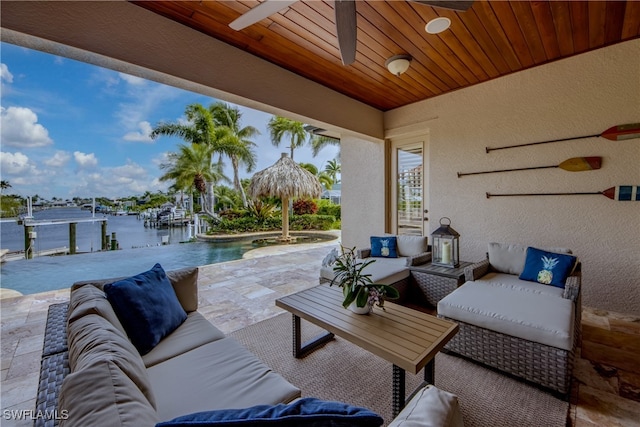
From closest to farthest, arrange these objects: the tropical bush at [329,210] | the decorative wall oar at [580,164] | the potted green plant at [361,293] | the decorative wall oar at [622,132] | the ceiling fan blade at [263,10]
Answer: the ceiling fan blade at [263,10], the potted green plant at [361,293], the decorative wall oar at [622,132], the decorative wall oar at [580,164], the tropical bush at [329,210]

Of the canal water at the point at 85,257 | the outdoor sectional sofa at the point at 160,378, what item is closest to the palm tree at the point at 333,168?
the canal water at the point at 85,257

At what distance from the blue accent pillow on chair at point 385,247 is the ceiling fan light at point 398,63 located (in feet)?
7.82

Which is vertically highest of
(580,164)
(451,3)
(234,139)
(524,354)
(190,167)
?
(234,139)

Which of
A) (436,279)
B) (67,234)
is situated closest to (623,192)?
(436,279)

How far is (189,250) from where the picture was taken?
336 inches

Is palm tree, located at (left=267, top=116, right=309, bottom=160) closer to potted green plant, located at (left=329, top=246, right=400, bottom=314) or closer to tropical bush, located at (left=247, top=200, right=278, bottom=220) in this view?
tropical bush, located at (left=247, top=200, right=278, bottom=220)

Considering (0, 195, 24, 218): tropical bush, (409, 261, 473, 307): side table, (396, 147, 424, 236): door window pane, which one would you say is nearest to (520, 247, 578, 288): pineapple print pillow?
(409, 261, 473, 307): side table

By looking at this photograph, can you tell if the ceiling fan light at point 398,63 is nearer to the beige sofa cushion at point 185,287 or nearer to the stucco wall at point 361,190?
the stucco wall at point 361,190

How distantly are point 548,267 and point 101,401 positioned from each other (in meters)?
3.67

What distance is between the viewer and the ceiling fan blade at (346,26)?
5.95 ft

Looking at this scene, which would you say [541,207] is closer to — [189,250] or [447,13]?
[447,13]

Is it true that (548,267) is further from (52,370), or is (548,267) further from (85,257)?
(85,257)

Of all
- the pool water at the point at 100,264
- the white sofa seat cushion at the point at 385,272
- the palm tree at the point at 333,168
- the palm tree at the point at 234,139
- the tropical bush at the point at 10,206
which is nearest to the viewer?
the white sofa seat cushion at the point at 385,272

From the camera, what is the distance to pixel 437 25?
2613 millimetres
